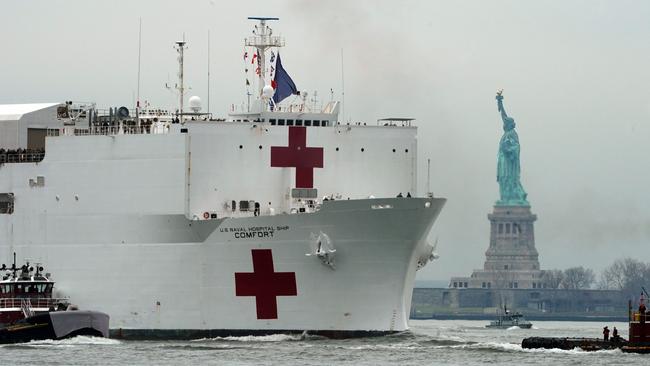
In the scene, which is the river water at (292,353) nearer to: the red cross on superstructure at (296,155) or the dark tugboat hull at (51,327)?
A: the dark tugboat hull at (51,327)

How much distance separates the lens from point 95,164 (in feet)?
169

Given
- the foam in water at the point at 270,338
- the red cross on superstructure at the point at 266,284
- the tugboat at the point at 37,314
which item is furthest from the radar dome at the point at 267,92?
the tugboat at the point at 37,314

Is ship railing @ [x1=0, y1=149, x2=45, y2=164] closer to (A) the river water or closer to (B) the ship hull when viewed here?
(B) the ship hull

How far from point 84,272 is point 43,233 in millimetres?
2318

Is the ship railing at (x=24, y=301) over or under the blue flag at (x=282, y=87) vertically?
under

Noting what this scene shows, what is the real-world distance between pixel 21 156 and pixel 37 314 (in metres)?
7.02

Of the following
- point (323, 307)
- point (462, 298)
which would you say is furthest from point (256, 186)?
point (462, 298)

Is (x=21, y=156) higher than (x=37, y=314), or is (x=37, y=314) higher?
(x=21, y=156)

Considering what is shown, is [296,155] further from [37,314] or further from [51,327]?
[37,314]

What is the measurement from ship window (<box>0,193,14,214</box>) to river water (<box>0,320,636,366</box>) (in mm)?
7459

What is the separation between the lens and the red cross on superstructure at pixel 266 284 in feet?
158

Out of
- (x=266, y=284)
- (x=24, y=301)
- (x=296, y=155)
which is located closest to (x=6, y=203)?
(x=24, y=301)

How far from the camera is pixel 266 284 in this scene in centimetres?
4831

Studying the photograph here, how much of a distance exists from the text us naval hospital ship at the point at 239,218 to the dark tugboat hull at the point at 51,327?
2.58 meters
